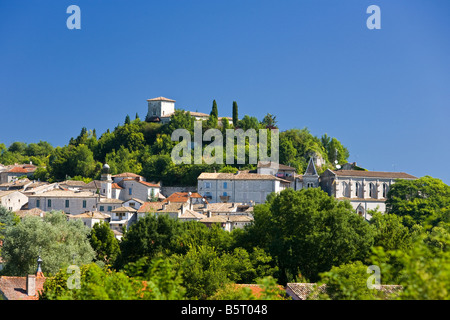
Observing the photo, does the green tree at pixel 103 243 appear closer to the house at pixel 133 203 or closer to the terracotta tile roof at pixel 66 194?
the house at pixel 133 203

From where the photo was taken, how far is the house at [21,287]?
99.1 ft

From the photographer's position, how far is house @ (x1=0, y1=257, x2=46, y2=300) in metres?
30.2

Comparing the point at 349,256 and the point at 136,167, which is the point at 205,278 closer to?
the point at 349,256

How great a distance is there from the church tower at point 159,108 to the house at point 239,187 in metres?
28.7

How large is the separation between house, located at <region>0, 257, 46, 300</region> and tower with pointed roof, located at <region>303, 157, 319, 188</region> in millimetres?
55209

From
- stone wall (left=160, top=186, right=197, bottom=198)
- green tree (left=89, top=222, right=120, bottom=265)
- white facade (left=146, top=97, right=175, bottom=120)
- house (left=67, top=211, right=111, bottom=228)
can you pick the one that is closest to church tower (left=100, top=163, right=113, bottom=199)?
stone wall (left=160, top=186, right=197, bottom=198)

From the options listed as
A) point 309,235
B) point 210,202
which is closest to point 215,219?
point 210,202

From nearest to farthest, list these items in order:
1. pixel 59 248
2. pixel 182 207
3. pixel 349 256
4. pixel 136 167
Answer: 1. pixel 349 256
2. pixel 59 248
3. pixel 182 207
4. pixel 136 167

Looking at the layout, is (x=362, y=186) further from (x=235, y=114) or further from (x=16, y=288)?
(x=16, y=288)

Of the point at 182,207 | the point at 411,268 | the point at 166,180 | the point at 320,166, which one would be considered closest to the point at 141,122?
the point at 166,180

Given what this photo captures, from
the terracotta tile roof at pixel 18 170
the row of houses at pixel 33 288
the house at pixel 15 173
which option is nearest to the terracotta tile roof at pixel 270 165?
the house at pixel 15 173

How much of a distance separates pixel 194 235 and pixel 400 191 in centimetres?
4170

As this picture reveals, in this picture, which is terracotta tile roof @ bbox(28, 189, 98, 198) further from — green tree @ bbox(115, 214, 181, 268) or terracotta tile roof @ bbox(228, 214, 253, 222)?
green tree @ bbox(115, 214, 181, 268)

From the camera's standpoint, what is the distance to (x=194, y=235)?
46906mm
